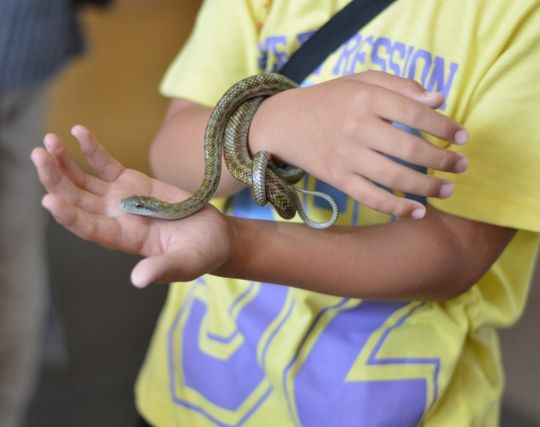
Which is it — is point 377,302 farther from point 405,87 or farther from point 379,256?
point 405,87

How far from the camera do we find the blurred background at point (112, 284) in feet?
6.30

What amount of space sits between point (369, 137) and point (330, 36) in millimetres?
163

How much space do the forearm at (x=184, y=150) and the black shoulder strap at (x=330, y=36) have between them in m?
0.10

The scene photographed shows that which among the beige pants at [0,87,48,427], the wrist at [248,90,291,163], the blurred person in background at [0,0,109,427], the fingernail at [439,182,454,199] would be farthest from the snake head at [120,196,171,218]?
the beige pants at [0,87,48,427]

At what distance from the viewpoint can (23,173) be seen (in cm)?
156

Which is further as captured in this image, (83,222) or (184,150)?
(184,150)

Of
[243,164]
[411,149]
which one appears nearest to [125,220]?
[243,164]

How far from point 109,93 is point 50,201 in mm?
2490

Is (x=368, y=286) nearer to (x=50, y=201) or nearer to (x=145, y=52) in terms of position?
(x=50, y=201)

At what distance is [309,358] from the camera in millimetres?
760

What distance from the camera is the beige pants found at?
59.8 inches

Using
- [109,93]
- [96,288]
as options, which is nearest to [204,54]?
[96,288]

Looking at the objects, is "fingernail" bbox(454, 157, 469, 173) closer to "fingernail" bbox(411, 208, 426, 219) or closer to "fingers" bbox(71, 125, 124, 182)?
"fingernail" bbox(411, 208, 426, 219)

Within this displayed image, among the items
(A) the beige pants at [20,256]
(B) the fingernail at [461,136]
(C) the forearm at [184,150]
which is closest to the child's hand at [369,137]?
(B) the fingernail at [461,136]
